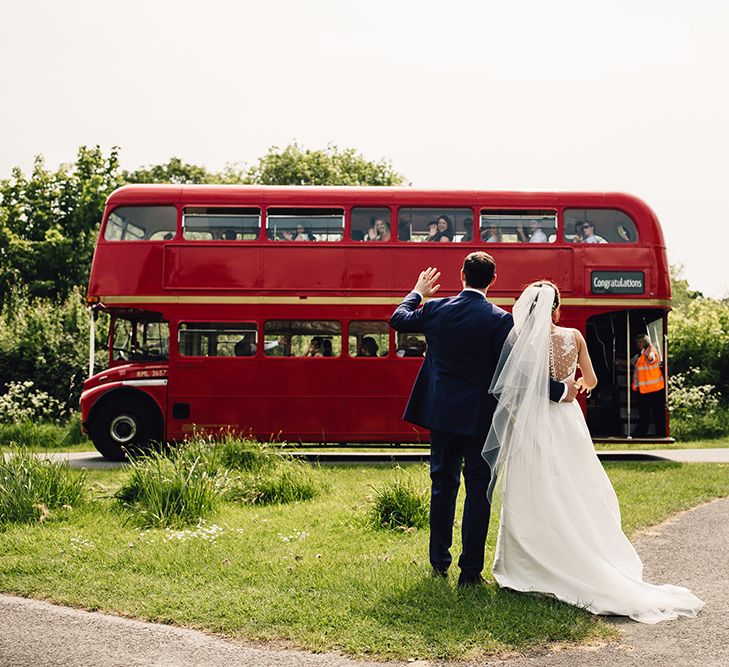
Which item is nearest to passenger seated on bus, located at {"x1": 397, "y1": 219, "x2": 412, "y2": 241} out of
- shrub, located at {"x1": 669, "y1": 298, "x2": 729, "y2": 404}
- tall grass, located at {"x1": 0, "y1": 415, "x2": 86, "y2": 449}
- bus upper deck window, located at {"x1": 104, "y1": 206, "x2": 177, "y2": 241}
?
bus upper deck window, located at {"x1": 104, "y1": 206, "x2": 177, "y2": 241}

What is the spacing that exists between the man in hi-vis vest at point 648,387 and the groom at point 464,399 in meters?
9.16

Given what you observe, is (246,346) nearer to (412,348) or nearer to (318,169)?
(412,348)

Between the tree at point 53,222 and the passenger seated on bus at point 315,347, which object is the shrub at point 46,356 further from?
the tree at point 53,222

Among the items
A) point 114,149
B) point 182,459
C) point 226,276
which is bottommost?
point 182,459

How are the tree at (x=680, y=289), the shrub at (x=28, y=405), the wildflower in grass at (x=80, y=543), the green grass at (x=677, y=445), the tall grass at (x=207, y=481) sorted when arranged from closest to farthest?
1. the wildflower in grass at (x=80, y=543)
2. the tall grass at (x=207, y=481)
3. the green grass at (x=677, y=445)
4. the shrub at (x=28, y=405)
5. the tree at (x=680, y=289)

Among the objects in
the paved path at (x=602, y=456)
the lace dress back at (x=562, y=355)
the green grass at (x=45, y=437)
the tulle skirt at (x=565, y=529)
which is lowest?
the paved path at (x=602, y=456)

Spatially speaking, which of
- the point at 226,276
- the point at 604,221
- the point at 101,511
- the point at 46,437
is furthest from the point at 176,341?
the point at 604,221

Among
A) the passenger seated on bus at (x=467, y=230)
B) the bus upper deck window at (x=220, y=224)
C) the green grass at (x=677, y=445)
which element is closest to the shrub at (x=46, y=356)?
the bus upper deck window at (x=220, y=224)

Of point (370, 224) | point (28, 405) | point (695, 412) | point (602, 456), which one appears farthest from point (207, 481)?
point (695, 412)

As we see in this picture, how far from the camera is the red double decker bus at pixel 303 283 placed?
14.7 metres

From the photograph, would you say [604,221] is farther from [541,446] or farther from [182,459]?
[541,446]

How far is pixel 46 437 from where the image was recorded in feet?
55.4

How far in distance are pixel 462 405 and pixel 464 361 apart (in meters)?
0.31

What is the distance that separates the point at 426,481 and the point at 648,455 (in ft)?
28.7
